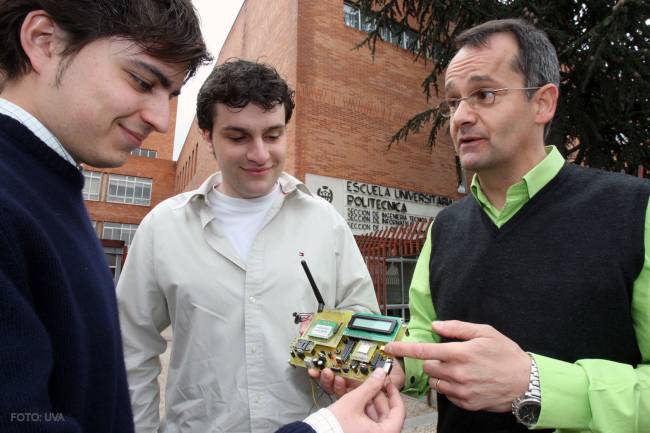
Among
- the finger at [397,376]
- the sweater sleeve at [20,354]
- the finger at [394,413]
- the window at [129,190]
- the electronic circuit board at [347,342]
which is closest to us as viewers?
the sweater sleeve at [20,354]

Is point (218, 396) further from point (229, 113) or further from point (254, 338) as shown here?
point (229, 113)

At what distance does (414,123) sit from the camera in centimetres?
1007

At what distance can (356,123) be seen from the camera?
1310 cm

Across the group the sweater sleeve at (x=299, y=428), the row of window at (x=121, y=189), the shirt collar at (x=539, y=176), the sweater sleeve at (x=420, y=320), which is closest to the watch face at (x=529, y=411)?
the sweater sleeve at (x=420, y=320)

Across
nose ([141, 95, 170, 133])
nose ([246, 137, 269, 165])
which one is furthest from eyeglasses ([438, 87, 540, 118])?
nose ([141, 95, 170, 133])

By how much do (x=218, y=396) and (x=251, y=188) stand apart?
3.16 feet

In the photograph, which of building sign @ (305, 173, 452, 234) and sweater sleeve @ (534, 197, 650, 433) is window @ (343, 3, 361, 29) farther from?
sweater sleeve @ (534, 197, 650, 433)

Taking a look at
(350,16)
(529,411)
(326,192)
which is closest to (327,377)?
(529,411)

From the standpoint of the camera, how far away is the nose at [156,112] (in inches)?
45.8

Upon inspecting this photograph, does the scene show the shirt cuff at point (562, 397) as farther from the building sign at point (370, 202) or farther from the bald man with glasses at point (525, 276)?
the building sign at point (370, 202)

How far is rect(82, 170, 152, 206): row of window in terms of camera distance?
94.5ft

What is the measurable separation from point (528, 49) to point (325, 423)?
66.8 inches

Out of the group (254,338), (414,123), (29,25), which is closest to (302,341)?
(254,338)

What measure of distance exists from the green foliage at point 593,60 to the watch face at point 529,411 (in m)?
5.91
